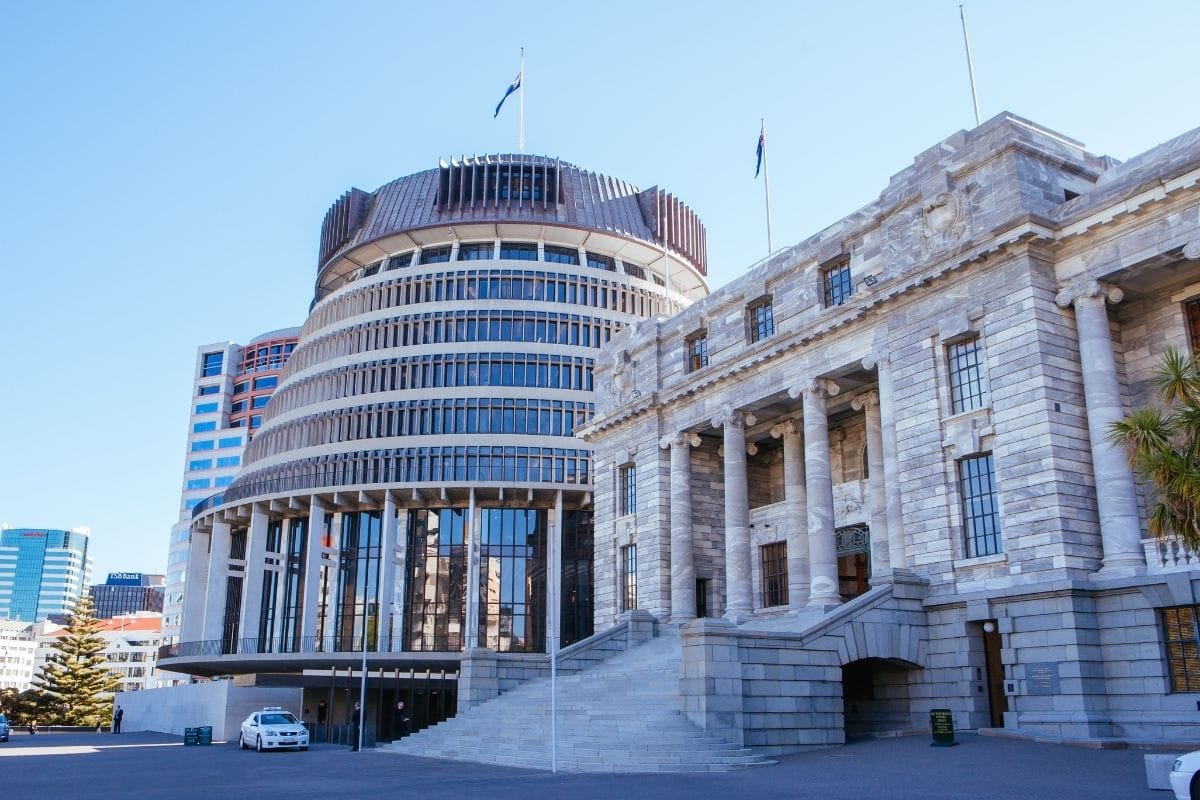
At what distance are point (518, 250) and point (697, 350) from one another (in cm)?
3077

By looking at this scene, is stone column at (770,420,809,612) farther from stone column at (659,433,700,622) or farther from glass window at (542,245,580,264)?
glass window at (542,245,580,264)

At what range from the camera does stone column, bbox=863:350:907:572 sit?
104ft

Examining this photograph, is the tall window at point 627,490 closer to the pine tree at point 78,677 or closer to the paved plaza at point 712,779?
the paved plaza at point 712,779

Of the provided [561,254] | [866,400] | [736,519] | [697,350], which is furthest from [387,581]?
[866,400]

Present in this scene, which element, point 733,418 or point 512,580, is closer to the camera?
point 733,418

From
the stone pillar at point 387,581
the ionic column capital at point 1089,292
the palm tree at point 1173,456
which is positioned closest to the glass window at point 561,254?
the stone pillar at point 387,581

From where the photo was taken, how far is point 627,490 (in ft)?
155

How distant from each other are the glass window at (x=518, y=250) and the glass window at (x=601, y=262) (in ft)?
13.6

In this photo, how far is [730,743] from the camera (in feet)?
84.6

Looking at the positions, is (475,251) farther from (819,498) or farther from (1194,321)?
(1194,321)

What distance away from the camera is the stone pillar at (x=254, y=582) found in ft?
225

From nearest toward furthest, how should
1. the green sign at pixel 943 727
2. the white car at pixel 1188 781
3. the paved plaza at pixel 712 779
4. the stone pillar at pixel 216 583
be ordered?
the white car at pixel 1188 781 < the paved plaza at pixel 712 779 < the green sign at pixel 943 727 < the stone pillar at pixel 216 583

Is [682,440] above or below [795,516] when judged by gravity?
above

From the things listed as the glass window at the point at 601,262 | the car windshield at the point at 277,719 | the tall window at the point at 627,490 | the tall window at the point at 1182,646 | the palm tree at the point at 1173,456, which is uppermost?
the glass window at the point at 601,262
